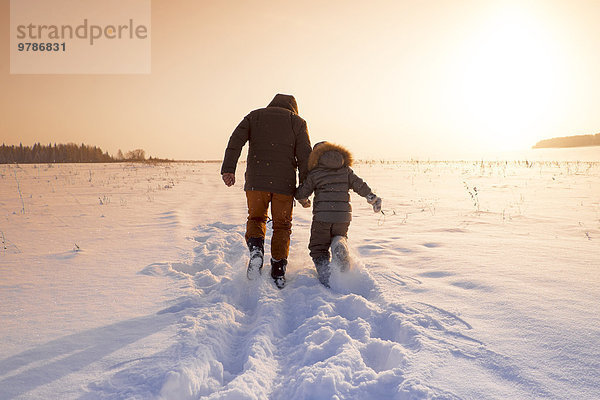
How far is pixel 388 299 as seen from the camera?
2.55 metres

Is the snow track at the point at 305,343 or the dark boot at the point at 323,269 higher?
the dark boot at the point at 323,269

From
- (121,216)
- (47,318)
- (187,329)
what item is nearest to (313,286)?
(187,329)

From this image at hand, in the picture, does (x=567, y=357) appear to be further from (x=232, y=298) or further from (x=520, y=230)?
(x=520, y=230)

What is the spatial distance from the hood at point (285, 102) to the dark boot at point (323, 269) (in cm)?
169

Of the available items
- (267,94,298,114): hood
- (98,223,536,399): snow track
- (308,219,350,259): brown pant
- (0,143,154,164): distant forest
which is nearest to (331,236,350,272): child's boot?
(98,223,536,399): snow track

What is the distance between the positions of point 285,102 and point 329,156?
89 cm

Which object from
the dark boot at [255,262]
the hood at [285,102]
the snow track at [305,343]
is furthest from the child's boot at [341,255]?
the hood at [285,102]

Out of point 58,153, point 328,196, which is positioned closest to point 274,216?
point 328,196

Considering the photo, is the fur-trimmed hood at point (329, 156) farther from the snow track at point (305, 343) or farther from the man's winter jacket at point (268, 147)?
the snow track at point (305, 343)

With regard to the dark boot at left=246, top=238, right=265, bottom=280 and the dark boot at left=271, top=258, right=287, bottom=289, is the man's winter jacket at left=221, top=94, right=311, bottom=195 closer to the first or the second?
the dark boot at left=246, top=238, right=265, bottom=280

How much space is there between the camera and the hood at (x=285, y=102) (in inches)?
143

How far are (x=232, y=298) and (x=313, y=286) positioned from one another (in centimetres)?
74

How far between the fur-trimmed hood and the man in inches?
10.4

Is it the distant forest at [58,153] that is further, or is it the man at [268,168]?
the distant forest at [58,153]
